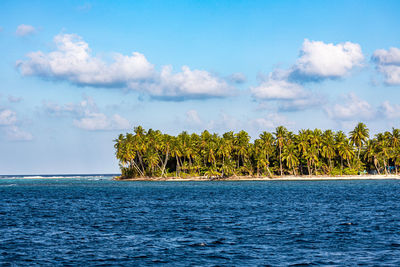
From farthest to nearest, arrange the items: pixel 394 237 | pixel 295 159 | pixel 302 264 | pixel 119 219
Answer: pixel 295 159, pixel 119 219, pixel 394 237, pixel 302 264

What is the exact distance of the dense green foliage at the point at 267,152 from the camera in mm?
162375

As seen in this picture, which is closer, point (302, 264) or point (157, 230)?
point (302, 264)

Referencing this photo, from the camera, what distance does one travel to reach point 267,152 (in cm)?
16525

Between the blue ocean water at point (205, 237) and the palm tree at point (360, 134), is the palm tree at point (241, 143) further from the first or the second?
the blue ocean water at point (205, 237)

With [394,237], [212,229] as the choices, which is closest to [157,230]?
[212,229]

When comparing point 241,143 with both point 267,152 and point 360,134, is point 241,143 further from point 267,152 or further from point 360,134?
point 360,134

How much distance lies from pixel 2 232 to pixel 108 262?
56.2 feet

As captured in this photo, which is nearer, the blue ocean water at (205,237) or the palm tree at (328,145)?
the blue ocean water at (205,237)

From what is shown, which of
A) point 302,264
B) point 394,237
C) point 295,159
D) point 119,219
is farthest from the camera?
point 295,159

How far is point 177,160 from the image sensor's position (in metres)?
173

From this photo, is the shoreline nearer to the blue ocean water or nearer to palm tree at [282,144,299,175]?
palm tree at [282,144,299,175]

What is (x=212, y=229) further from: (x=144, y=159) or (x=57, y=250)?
(x=144, y=159)

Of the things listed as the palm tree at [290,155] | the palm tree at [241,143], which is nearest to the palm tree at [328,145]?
the palm tree at [290,155]

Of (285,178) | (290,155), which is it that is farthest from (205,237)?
(285,178)
